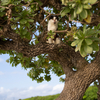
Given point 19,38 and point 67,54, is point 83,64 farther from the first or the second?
point 19,38

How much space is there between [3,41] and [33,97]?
4377mm

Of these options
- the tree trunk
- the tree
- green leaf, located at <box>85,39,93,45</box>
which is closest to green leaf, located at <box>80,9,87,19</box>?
the tree

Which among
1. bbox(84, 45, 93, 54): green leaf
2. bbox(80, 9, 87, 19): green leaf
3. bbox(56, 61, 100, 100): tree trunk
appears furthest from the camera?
bbox(56, 61, 100, 100): tree trunk

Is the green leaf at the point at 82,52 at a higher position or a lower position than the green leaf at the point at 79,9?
lower

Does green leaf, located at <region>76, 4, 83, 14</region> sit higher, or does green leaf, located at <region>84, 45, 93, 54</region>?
green leaf, located at <region>76, 4, 83, 14</region>

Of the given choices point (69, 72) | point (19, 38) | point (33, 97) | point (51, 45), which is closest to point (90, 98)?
point (69, 72)

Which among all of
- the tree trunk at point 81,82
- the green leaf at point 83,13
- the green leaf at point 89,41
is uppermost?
the green leaf at point 83,13

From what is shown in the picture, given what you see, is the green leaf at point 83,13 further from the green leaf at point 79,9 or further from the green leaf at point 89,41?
the green leaf at point 89,41

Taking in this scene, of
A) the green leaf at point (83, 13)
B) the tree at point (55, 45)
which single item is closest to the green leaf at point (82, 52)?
the tree at point (55, 45)

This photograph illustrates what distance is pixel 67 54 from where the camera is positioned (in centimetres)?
293

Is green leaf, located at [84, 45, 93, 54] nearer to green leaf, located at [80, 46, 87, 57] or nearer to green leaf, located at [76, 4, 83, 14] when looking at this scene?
green leaf, located at [80, 46, 87, 57]

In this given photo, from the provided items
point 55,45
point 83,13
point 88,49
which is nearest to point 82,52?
point 88,49

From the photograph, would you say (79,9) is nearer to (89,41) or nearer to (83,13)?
(83,13)

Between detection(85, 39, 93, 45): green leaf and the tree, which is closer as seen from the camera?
detection(85, 39, 93, 45): green leaf
